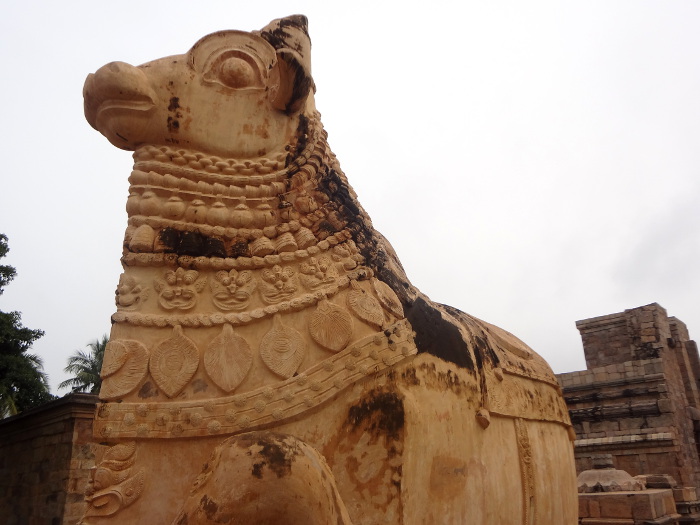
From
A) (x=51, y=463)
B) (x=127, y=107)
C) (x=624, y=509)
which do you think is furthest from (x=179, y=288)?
(x=51, y=463)

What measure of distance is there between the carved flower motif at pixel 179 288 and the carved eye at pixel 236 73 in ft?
2.96

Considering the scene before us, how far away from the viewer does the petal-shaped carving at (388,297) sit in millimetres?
2361

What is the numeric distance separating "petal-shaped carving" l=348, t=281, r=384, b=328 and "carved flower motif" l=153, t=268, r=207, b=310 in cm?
62

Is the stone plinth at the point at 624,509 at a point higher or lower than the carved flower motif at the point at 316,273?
lower

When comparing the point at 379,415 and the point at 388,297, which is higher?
the point at 388,297

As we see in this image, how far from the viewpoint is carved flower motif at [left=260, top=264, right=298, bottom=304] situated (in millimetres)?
2277

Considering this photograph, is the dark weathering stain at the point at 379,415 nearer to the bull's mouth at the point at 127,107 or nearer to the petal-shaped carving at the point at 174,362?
the petal-shaped carving at the point at 174,362

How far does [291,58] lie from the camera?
2.45 m

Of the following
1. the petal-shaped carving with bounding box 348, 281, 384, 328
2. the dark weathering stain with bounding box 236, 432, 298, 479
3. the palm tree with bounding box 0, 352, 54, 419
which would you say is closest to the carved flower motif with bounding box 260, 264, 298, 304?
the petal-shaped carving with bounding box 348, 281, 384, 328

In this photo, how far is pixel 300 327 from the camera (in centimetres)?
224

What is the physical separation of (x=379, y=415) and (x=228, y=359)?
0.61 m

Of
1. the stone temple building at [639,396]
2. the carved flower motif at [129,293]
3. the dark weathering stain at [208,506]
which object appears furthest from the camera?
the stone temple building at [639,396]

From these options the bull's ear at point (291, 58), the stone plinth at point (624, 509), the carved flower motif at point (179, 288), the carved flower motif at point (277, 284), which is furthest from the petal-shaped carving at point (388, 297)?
the stone plinth at point (624, 509)

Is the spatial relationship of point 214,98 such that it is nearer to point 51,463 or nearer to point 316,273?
point 316,273
